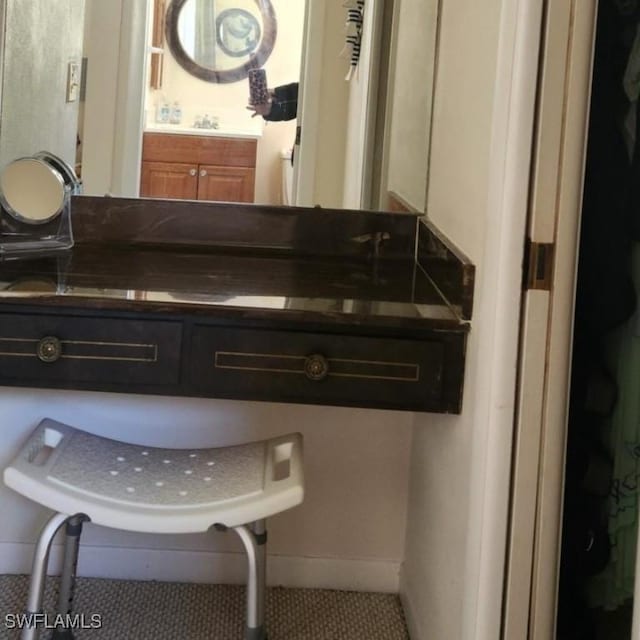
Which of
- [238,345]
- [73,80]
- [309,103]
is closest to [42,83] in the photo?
[73,80]

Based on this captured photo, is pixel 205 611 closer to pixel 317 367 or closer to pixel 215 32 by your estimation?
pixel 317 367

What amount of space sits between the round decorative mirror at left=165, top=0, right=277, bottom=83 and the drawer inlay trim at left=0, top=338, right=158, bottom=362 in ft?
2.43

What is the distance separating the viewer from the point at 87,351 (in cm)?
134

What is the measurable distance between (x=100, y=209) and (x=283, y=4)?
57 centimetres

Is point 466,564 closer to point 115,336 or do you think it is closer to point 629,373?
point 629,373

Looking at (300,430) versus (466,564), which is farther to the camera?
(300,430)

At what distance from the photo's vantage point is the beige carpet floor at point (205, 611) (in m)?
1.72

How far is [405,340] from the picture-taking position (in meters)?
1.32

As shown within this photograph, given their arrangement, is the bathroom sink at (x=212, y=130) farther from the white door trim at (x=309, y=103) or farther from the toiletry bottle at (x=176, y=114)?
the white door trim at (x=309, y=103)

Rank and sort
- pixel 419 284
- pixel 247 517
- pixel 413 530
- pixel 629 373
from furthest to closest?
pixel 413 530, pixel 419 284, pixel 247 517, pixel 629 373

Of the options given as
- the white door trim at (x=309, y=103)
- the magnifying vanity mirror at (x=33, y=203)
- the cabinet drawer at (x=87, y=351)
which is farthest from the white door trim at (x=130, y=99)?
the cabinet drawer at (x=87, y=351)

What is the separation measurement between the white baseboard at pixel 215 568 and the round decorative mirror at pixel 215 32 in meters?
0.99

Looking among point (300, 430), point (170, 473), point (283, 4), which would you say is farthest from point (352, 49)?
point (170, 473)

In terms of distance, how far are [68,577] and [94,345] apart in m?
0.49
